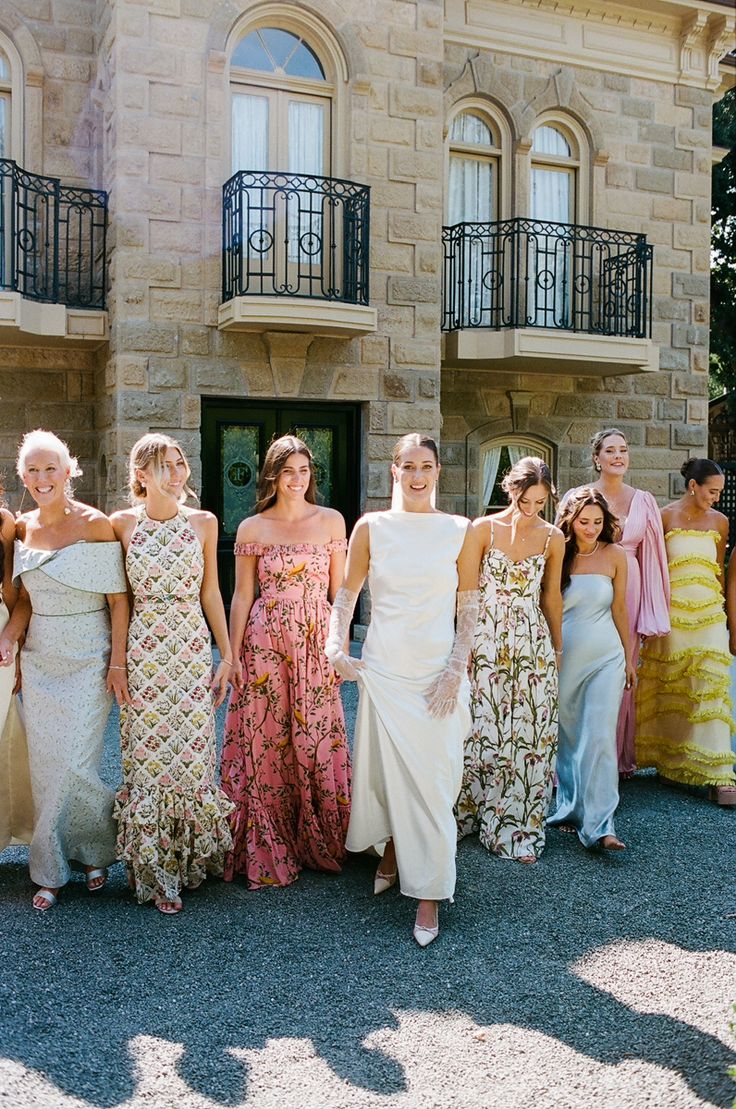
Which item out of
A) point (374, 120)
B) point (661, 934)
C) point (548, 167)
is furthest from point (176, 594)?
point (548, 167)

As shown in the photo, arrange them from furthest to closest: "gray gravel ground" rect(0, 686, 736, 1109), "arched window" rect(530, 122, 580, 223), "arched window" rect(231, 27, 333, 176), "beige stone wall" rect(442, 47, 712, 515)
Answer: "arched window" rect(530, 122, 580, 223), "beige stone wall" rect(442, 47, 712, 515), "arched window" rect(231, 27, 333, 176), "gray gravel ground" rect(0, 686, 736, 1109)

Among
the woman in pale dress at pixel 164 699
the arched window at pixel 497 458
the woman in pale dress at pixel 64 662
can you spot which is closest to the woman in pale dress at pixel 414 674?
the woman in pale dress at pixel 164 699

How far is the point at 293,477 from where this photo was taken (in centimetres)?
477

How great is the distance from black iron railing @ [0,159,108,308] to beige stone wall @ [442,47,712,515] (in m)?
4.22

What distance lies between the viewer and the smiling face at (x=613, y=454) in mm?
6008

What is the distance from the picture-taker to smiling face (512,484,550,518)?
505 centimetres

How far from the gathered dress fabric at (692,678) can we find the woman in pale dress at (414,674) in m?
2.38

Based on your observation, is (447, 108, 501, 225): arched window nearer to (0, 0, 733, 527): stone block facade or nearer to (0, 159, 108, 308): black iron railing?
(0, 0, 733, 527): stone block facade

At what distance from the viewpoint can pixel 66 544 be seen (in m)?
4.43

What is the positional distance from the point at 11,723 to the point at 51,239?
7.15 metres

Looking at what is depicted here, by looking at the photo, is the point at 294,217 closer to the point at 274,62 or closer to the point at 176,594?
the point at 274,62

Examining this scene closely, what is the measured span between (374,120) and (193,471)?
416cm

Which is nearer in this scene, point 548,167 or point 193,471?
point 193,471

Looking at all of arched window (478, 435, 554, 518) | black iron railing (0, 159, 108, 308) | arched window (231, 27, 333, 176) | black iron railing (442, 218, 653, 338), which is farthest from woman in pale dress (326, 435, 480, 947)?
arched window (478, 435, 554, 518)
